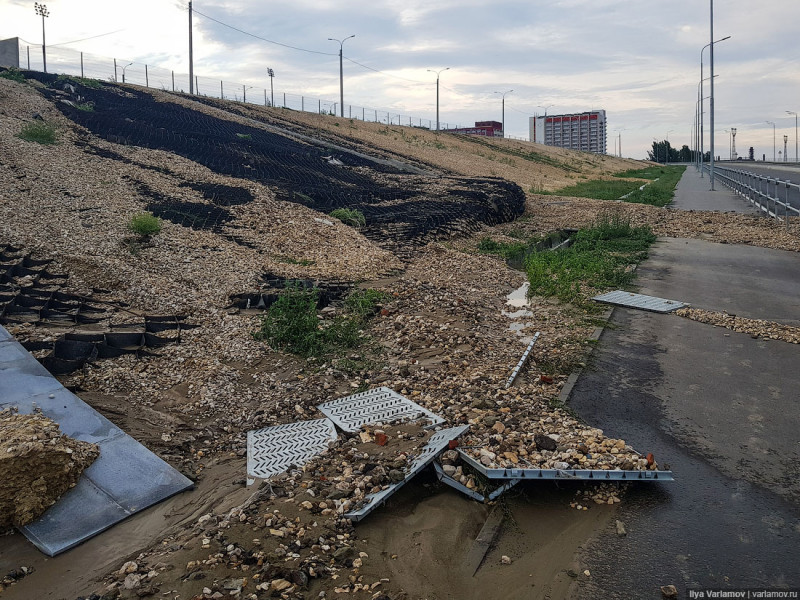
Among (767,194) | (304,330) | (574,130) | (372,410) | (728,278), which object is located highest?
(574,130)

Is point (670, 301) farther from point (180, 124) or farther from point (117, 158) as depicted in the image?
point (180, 124)

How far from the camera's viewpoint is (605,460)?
5.08 meters

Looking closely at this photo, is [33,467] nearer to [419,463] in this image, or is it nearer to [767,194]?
[419,463]

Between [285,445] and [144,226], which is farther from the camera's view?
[144,226]

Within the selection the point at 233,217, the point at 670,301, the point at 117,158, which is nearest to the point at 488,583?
the point at 670,301

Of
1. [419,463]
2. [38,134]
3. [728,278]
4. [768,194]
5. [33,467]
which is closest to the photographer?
[33,467]

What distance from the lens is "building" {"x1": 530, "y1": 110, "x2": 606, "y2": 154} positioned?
141m

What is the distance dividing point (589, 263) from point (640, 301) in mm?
2994

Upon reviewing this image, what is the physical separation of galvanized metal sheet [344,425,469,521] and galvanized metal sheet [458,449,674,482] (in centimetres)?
46

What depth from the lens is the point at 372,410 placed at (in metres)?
6.39

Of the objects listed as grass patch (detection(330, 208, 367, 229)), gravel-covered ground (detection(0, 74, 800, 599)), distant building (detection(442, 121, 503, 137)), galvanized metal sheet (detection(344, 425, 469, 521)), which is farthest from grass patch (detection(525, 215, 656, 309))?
distant building (detection(442, 121, 503, 137))

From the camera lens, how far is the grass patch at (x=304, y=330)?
27.2ft

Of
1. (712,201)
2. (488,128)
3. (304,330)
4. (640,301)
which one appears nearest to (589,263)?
(640,301)

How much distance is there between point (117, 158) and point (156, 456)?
15.3 metres
